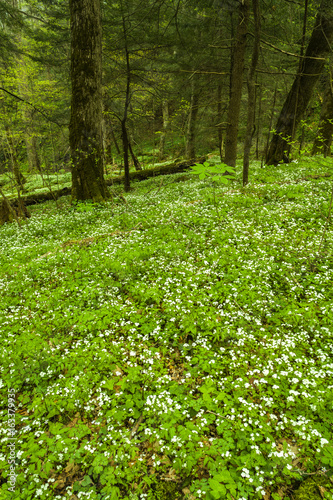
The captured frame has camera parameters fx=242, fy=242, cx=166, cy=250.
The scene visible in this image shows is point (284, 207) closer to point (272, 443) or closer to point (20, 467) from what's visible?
point (272, 443)

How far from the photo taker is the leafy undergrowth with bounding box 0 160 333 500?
8.59 ft

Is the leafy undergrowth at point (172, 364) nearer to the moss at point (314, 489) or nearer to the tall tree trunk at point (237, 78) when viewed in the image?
the moss at point (314, 489)

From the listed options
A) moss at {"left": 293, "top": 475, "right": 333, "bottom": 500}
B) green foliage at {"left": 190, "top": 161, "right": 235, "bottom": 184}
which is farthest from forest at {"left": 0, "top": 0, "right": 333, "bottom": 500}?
green foliage at {"left": 190, "top": 161, "right": 235, "bottom": 184}

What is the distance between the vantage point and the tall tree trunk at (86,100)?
8398mm

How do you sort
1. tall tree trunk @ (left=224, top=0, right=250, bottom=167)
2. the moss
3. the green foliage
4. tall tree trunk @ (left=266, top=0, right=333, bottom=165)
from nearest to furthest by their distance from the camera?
the moss < the green foliage < tall tree trunk @ (left=224, top=0, right=250, bottom=167) < tall tree trunk @ (left=266, top=0, right=333, bottom=165)

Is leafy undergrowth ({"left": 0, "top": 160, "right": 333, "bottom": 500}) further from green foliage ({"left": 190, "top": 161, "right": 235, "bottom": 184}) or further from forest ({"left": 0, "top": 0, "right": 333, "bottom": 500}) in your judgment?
green foliage ({"left": 190, "top": 161, "right": 235, "bottom": 184})

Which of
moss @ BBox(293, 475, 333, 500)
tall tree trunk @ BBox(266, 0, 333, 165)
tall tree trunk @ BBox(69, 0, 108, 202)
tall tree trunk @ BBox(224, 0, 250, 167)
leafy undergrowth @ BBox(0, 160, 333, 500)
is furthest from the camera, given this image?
tall tree trunk @ BBox(266, 0, 333, 165)

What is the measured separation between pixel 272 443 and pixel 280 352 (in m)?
1.24

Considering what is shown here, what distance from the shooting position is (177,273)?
5.35m

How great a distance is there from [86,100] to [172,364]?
9240 mm

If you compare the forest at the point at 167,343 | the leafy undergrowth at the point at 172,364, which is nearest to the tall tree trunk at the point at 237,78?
the forest at the point at 167,343

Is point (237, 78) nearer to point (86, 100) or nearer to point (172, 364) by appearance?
point (86, 100)

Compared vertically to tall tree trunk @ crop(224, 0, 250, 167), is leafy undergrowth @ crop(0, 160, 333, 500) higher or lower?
lower

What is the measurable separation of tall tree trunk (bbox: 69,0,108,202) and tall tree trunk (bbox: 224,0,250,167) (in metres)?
4.99
